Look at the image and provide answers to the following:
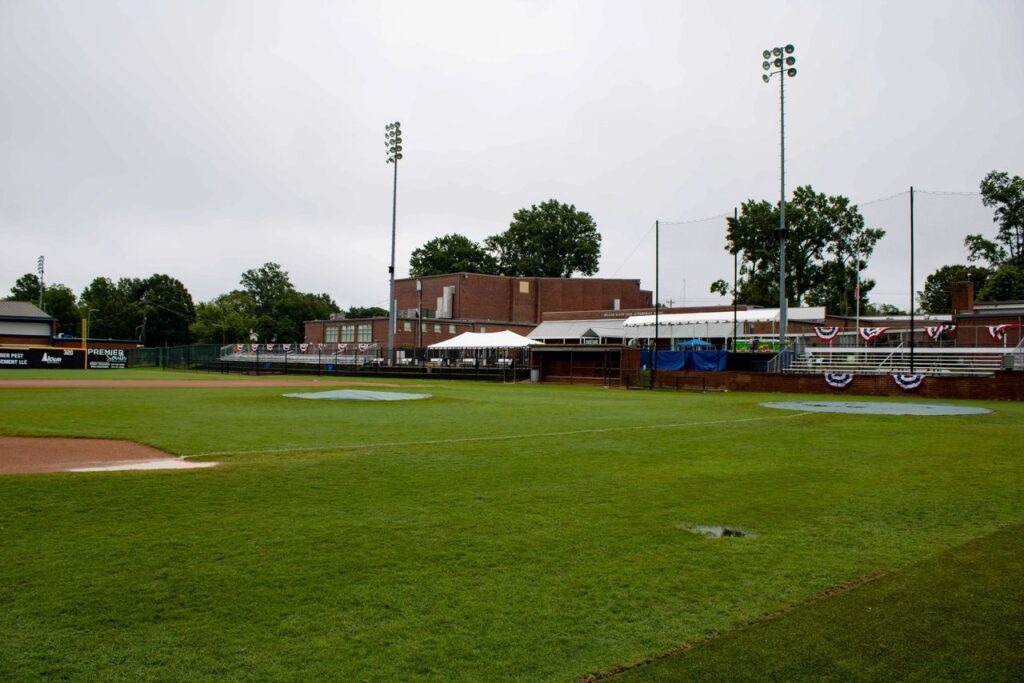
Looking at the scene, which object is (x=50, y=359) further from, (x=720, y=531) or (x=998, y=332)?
(x=720, y=531)

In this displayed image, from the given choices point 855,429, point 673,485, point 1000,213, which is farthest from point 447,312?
Result: point 673,485

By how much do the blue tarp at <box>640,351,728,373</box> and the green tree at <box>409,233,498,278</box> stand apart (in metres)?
68.5

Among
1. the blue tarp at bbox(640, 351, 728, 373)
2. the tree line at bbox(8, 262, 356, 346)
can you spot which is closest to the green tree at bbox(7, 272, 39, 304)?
the tree line at bbox(8, 262, 356, 346)

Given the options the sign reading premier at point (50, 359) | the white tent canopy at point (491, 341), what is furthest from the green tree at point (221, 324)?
the white tent canopy at point (491, 341)

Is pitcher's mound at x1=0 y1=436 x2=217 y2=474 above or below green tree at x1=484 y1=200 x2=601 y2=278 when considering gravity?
below

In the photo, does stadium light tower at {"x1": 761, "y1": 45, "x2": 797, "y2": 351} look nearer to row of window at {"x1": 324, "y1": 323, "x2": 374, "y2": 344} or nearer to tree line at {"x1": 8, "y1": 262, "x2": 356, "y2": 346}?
row of window at {"x1": 324, "y1": 323, "x2": 374, "y2": 344}

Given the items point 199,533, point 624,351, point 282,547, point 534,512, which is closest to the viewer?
point 282,547

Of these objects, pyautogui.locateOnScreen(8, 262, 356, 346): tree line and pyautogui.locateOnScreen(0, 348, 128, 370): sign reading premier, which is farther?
pyautogui.locateOnScreen(8, 262, 356, 346): tree line

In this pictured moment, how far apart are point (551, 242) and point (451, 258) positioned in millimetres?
14844

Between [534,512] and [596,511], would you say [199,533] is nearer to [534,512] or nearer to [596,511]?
[534,512]

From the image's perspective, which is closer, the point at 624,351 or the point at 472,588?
the point at 472,588

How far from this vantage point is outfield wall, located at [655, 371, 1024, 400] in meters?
27.5

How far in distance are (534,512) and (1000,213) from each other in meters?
59.3

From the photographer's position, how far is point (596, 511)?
7.58 metres
